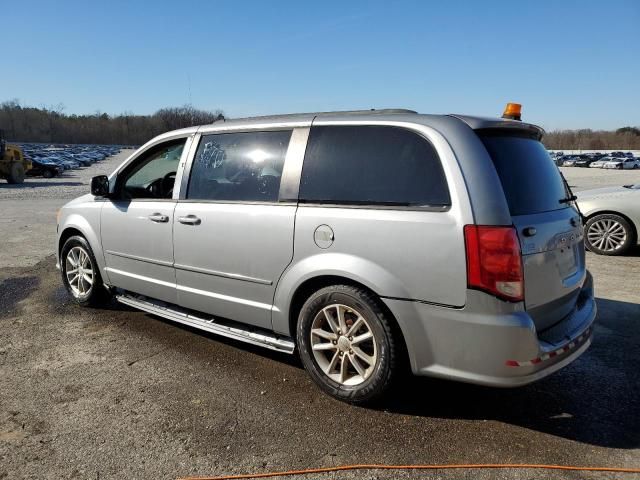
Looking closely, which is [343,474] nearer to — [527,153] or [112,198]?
[527,153]

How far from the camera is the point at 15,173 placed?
26.6m

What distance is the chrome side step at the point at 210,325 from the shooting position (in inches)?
136

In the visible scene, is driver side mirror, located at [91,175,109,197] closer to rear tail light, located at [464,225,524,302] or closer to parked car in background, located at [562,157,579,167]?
rear tail light, located at [464,225,524,302]

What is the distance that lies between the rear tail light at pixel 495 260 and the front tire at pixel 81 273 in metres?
3.77

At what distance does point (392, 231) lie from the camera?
9.30ft

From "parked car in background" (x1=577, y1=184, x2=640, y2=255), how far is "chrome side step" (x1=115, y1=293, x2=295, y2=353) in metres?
6.36

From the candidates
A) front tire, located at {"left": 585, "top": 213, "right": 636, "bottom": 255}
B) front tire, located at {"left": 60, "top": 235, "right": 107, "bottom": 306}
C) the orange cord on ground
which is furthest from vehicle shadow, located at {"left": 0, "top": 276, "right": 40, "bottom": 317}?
front tire, located at {"left": 585, "top": 213, "right": 636, "bottom": 255}

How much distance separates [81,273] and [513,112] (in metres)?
4.32

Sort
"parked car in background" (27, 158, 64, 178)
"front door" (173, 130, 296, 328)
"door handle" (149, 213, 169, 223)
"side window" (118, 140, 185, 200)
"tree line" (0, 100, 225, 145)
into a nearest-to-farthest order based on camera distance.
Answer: "front door" (173, 130, 296, 328) < "door handle" (149, 213, 169, 223) < "side window" (118, 140, 185, 200) < "parked car in background" (27, 158, 64, 178) < "tree line" (0, 100, 225, 145)

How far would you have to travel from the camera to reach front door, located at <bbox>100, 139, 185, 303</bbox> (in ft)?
13.4

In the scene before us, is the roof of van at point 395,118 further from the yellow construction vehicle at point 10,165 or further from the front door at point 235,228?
the yellow construction vehicle at point 10,165

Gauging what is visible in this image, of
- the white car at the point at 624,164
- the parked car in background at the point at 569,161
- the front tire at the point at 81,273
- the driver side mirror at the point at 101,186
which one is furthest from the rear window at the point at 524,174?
the parked car in background at the point at 569,161

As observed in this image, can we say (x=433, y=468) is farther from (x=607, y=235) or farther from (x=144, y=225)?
(x=607, y=235)

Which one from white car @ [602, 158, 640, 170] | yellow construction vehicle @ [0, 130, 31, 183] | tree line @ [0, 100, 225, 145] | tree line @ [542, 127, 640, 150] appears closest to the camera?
yellow construction vehicle @ [0, 130, 31, 183]
